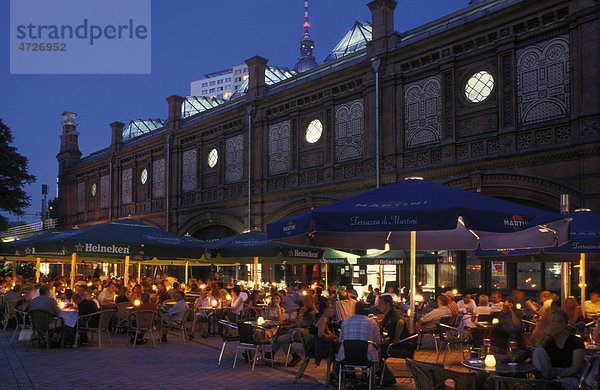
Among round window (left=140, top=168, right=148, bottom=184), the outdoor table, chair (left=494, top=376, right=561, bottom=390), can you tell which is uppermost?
round window (left=140, top=168, right=148, bottom=184)

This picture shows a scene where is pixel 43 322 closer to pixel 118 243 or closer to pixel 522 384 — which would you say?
pixel 118 243

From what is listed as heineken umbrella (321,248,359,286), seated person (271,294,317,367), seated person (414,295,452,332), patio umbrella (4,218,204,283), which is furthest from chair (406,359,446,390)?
heineken umbrella (321,248,359,286)

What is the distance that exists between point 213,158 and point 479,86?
17.5m

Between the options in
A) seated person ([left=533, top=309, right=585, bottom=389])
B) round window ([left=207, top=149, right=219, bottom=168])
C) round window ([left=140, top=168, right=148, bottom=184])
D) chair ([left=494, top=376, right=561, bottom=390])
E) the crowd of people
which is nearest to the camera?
chair ([left=494, top=376, right=561, bottom=390])

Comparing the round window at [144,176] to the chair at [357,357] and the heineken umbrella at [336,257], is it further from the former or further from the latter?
the chair at [357,357]

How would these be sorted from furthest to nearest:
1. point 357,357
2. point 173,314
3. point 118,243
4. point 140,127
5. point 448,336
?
point 140,127 < point 118,243 < point 173,314 < point 448,336 < point 357,357

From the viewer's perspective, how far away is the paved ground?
870 centimetres

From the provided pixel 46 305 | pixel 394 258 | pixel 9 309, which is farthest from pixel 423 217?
pixel 9 309

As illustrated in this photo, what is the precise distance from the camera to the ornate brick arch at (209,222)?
30373mm

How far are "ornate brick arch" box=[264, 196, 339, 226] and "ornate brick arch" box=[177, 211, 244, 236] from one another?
2.79 m

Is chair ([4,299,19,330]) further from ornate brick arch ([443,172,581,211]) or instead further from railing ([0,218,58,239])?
railing ([0,218,58,239])

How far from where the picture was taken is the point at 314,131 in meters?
26.5

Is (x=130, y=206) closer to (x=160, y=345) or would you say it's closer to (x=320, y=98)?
(x=320, y=98)

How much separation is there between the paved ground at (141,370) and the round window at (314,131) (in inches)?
595
